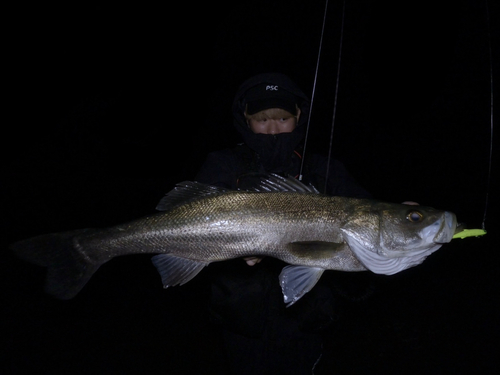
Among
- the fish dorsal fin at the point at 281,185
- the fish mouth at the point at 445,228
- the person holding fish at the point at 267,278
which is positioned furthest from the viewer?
the person holding fish at the point at 267,278

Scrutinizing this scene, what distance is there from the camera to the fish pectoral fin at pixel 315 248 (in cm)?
165

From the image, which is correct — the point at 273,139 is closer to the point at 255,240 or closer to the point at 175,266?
the point at 255,240

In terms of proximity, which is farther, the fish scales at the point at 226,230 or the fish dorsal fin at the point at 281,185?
the fish dorsal fin at the point at 281,185

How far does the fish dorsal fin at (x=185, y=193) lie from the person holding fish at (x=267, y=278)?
27 centimetres

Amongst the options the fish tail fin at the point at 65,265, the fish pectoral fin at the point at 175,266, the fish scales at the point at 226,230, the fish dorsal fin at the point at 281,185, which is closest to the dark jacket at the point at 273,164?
the fish dorsal fin at the point at 281,185

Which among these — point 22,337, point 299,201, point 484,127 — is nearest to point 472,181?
point 484,127

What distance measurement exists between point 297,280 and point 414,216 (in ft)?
2.28

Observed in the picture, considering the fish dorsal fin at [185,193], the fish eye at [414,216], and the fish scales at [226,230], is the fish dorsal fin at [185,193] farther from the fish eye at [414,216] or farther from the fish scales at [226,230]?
the fish eye at [414,216]

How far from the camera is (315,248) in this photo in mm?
1656

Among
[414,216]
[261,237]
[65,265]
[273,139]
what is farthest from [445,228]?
[65,265]

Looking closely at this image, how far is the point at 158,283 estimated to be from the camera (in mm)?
4609

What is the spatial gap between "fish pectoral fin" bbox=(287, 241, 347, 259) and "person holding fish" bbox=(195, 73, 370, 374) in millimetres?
307

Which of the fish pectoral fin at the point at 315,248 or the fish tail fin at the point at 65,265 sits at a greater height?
the fish pectoral fin at the point at 315,248

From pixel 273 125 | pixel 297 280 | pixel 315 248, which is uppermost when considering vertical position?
pixel 273 125
